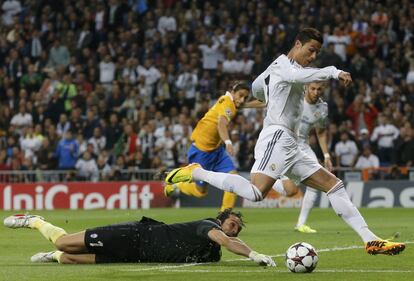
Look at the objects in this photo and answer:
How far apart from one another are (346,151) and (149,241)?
1586 centimetres

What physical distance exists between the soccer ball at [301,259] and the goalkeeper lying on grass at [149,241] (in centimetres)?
28

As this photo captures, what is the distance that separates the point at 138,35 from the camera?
3209 cm

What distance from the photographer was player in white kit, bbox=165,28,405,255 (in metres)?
12.0

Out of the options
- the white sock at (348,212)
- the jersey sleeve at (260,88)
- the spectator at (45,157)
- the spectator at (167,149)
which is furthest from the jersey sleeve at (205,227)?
the spectator at (45,157)

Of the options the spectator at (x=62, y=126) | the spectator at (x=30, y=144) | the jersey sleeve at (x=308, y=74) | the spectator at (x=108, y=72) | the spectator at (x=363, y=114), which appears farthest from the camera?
the spectator at (x=108, y=72)

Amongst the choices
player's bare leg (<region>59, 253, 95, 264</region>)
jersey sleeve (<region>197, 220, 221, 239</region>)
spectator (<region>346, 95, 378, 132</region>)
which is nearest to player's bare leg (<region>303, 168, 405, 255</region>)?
jersey sleeve (<region>197, 220, 221, 239</region>)

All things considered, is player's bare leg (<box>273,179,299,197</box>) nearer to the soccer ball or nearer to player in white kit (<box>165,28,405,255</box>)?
player in white kit (<box>165,28,405,255</box>)

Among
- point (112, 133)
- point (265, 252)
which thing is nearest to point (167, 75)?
point (112, 133)

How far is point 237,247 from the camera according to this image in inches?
440

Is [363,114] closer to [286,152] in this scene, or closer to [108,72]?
[108,72]

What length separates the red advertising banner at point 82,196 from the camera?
89.8ft

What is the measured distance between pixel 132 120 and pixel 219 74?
272 centimetres

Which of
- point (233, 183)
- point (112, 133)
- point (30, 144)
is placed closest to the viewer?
point (233, 183)

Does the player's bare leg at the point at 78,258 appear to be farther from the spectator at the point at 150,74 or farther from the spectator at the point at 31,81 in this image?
the spectator at the point at 31,81
